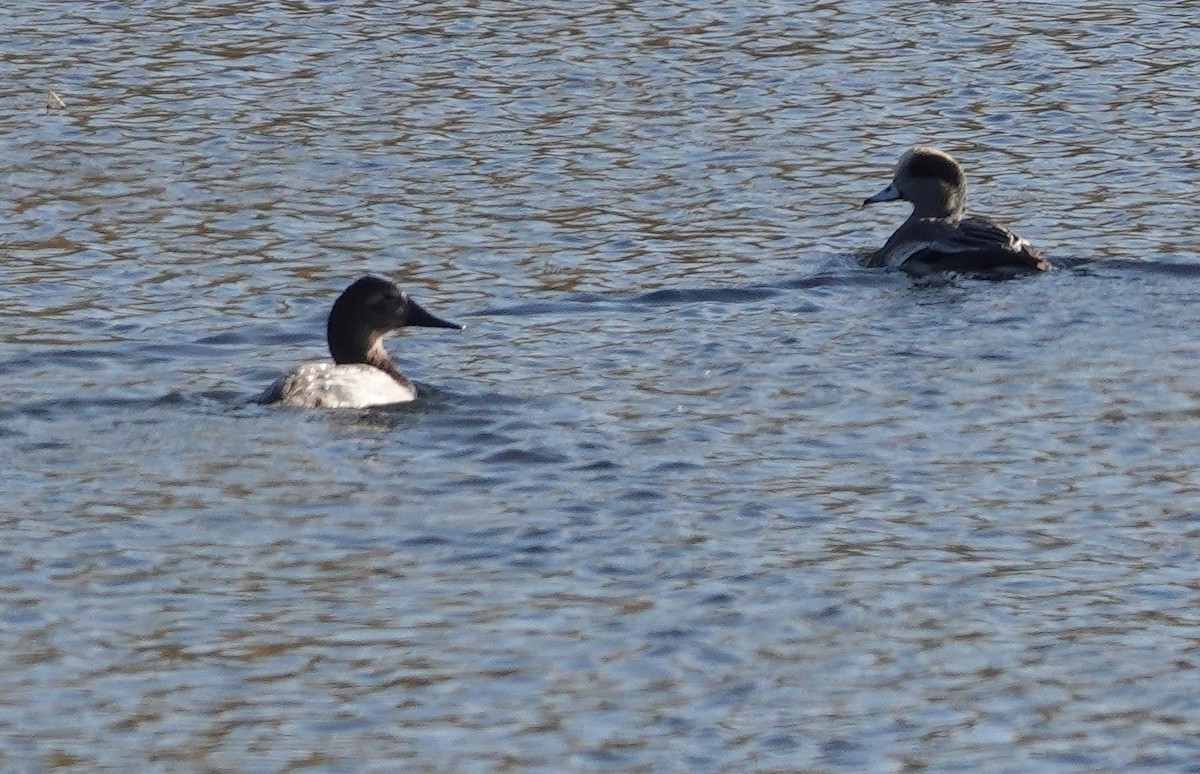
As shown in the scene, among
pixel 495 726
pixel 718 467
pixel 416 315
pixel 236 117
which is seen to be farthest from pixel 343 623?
pixel 236 117

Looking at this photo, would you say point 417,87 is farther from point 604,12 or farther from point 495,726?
point 495,726

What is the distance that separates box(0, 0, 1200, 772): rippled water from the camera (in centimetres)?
865

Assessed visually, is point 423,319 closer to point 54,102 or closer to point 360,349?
point 360,349

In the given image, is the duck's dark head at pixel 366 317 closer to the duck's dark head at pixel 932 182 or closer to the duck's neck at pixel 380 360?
the duck's neck at pixel 380 360

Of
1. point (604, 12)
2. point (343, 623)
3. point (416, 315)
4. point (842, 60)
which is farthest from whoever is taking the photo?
point (604, 12)

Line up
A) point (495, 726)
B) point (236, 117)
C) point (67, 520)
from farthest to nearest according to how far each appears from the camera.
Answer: point (236, 117) < point (67, 520) < point (495, 726)

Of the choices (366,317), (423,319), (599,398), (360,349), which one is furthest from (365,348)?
(599,398)

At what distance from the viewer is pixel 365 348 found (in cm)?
1363

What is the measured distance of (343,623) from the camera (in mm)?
9406

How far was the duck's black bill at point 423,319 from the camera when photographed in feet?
45.2

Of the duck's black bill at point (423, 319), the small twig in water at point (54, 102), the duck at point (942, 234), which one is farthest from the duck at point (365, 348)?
the small twig in water at point (54, 102)

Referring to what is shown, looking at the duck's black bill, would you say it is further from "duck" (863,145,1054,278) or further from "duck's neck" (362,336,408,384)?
"duck" (863,145,1054,278)

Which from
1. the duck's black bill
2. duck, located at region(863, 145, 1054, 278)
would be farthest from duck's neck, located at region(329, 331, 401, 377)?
duck, located at region(863, 145, 1054, 278)

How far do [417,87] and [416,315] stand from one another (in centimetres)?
625
